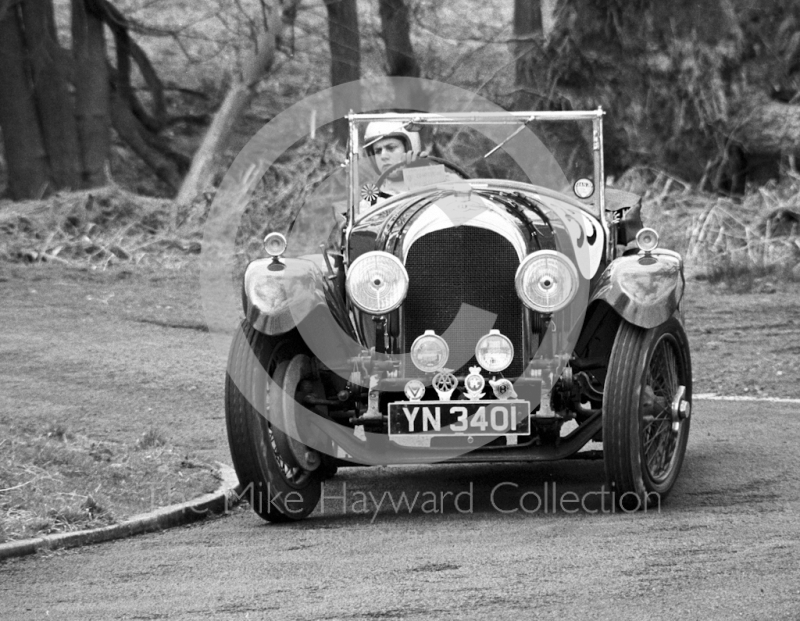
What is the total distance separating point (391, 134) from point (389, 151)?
127 millimetres

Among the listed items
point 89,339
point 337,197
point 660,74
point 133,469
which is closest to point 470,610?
point 133,469

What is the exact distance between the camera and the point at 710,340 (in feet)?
49.4

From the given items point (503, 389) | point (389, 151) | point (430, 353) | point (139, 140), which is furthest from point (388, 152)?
point (139, 140)

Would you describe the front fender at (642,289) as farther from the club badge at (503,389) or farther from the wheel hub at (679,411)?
the club badge at (503,389)

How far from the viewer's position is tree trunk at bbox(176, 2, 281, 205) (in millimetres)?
23125

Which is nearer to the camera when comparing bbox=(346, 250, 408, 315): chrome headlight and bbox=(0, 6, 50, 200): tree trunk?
bbox=(346, 250, 408, 315): chrome headlight

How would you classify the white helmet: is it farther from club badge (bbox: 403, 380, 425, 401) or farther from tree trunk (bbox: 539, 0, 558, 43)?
tree trunk (bbox: 539, 0, 558, 43)

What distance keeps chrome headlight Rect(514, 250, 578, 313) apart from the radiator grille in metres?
0.22

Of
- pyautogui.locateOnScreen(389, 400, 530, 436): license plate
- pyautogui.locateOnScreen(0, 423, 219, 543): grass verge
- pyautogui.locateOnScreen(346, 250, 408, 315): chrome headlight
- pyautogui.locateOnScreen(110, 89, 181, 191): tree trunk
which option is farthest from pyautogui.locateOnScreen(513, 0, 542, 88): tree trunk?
pyautogui.locateOnScreen(389, 400, 530, 436): license plate

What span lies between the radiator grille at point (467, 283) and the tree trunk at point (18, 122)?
17.6 m

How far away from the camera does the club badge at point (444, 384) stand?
23.0ft

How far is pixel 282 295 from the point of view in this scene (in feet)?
23.7

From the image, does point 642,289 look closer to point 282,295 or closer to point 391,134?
point 282,295

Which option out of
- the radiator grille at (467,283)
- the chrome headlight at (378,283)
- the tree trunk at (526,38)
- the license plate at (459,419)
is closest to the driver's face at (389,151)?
the radiator grille at (467,283)
